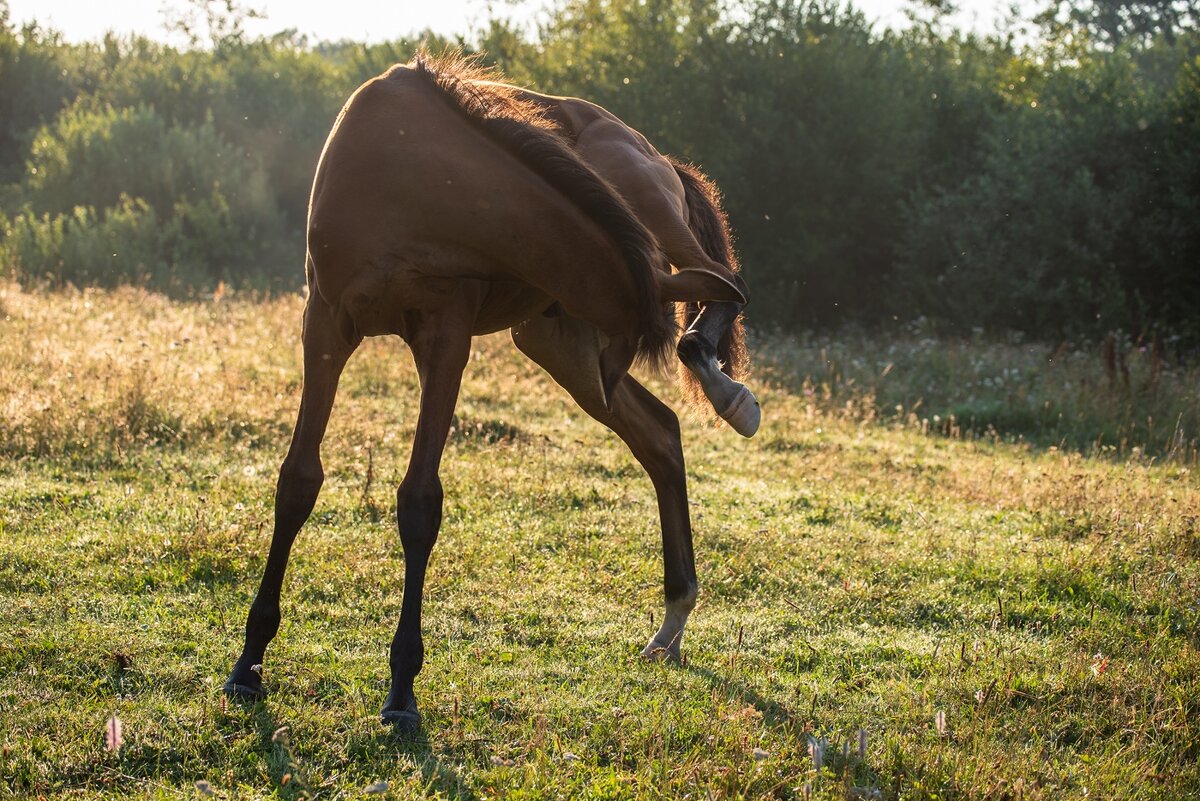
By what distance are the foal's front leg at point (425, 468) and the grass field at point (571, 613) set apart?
322mm

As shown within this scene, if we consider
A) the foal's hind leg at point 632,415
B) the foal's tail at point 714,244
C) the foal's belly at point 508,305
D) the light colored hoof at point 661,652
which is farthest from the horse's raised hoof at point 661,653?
the foal's belly at point 508,305

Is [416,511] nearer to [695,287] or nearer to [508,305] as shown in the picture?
[508,305]

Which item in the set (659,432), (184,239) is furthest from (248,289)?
(659,432)

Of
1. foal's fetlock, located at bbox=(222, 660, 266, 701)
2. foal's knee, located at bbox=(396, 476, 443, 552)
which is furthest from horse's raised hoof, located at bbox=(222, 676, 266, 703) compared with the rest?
foal's knee, located at bbox=(396, 476, 443, 552)

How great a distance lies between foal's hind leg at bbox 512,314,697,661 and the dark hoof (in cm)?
147

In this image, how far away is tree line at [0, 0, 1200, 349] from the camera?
1806cm

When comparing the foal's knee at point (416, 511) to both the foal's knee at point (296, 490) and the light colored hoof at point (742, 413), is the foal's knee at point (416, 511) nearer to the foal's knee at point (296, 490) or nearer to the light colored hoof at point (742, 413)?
the foal's knee at point (296, 490)

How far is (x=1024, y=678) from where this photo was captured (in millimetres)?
4441

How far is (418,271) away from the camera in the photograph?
386cm

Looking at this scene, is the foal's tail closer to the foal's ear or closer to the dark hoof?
the foal's ear

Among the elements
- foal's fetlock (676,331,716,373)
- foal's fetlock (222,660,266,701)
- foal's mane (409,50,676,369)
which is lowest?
foal's fetlock (222,660,266,701)

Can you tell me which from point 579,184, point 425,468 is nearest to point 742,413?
point 579,184

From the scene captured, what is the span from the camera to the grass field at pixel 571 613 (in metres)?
3.51

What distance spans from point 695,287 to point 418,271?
0.94 meters
